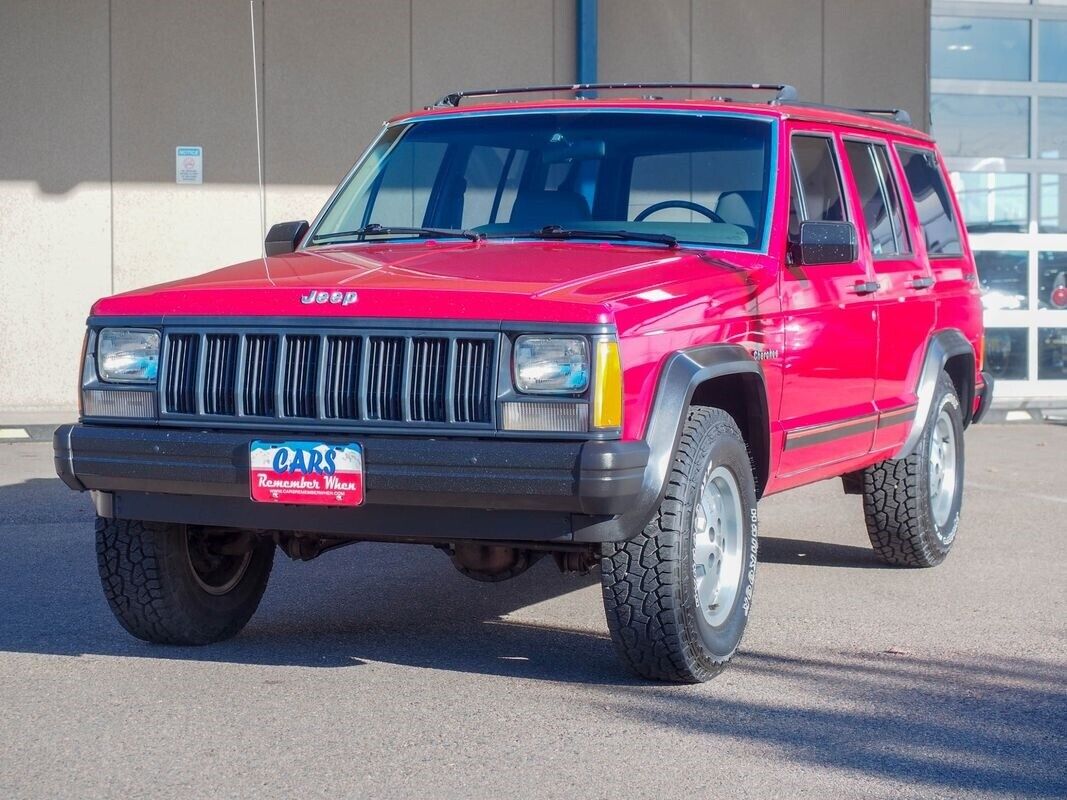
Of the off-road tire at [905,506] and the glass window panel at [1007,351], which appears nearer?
the off-road tire at [905,506]

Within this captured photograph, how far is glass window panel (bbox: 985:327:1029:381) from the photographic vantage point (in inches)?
593

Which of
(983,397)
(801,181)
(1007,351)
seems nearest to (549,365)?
(801,181)

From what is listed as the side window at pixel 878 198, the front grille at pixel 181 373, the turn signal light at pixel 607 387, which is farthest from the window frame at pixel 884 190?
the front grille at pixel 181 373

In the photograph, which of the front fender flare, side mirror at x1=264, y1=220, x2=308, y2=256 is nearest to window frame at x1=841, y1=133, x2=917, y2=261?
the front fender flare

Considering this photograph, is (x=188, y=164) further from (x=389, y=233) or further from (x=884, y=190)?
(x=389, y=233)

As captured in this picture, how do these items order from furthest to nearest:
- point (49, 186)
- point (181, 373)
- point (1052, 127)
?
point (1052, 127)
point (49, 186)
point (181, 373)

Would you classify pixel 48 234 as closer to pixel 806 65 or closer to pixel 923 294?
pixel 806 65

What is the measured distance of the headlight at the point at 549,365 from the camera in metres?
4.39

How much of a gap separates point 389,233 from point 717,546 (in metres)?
1.69

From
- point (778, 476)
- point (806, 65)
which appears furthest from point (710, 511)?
point (806, 65)

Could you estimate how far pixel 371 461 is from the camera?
4.47 metres

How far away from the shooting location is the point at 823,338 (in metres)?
5.81

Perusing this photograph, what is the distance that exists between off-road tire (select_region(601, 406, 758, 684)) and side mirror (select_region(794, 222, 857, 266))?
92 cm

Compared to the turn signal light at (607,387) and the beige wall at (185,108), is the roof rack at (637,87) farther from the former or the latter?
the beige wall at (185,108)
